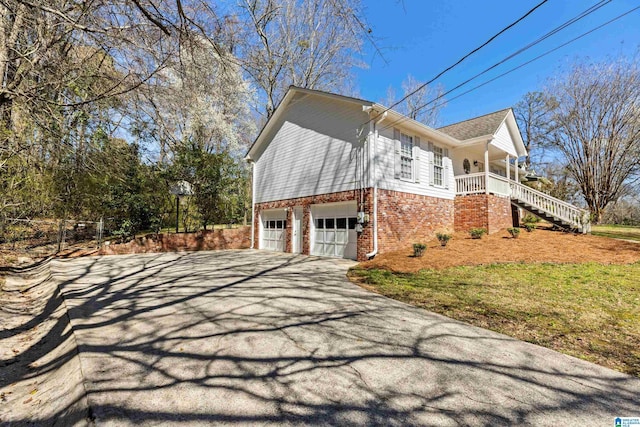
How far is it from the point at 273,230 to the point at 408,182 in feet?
23.5

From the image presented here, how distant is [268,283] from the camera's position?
6.71 m

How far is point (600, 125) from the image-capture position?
1855cm

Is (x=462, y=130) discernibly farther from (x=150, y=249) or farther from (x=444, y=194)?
(x=150, y=249)

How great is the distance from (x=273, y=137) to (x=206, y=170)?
3865 millimetres

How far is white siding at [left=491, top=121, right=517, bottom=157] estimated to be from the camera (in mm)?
13680

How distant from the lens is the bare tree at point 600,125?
1716cm

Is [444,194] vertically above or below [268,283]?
above

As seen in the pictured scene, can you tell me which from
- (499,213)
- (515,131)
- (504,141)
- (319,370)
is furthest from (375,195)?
(515,131)

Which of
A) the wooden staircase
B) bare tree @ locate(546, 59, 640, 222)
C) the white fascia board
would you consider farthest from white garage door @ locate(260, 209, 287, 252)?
bare tree @ locate(546, 59, 640, 222)

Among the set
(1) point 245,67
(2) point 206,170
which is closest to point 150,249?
(2) point 206,170

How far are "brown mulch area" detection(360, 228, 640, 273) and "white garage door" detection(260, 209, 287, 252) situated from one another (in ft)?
18.8

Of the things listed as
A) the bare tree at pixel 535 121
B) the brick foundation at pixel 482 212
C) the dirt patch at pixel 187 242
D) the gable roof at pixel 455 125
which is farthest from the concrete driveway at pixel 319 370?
the bare tree at pixel 535 121

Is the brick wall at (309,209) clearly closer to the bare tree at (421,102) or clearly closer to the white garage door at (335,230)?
the white garage door at (335,230)

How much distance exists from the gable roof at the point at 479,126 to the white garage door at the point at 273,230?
9565mm
